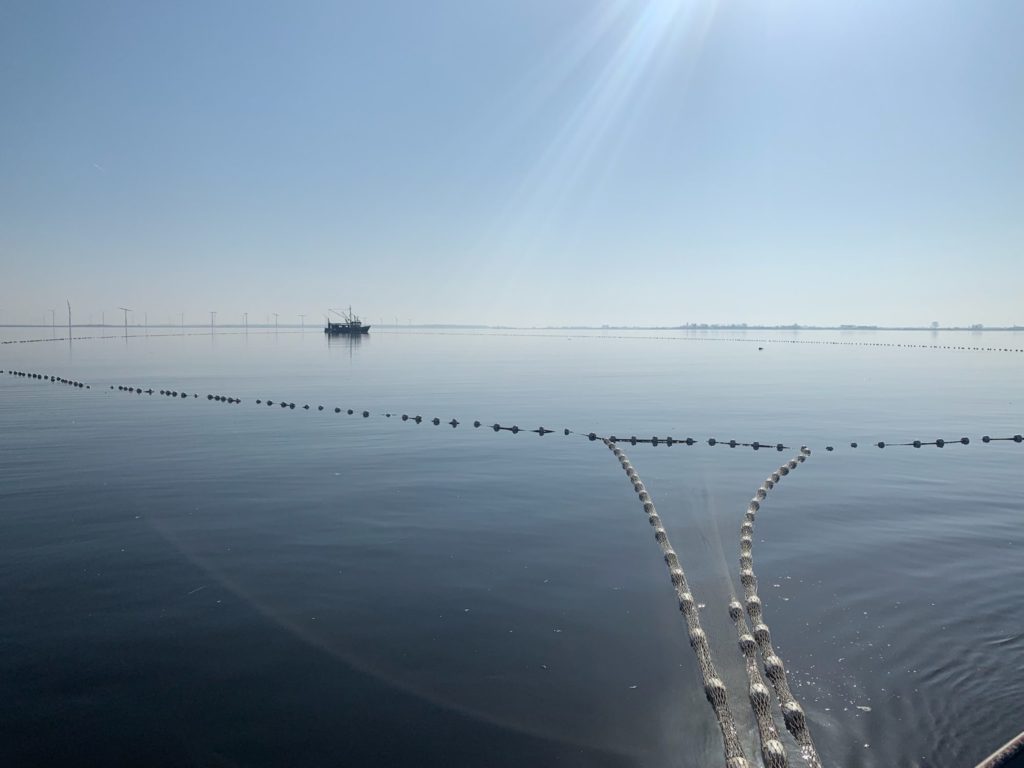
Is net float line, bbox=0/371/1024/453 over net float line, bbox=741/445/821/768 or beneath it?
over

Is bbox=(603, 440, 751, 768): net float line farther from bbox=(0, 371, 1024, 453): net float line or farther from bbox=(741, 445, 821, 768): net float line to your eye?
bbox=(0, 371, 1024, 453): net float line

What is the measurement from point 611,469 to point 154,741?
44.1 feet

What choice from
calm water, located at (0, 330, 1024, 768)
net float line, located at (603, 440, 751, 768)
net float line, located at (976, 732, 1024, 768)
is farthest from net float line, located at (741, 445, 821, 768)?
net float line, located at (976, 732, 1024, 768)

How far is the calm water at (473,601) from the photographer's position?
6.28 metres

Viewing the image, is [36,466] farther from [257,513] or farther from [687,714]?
[687,714]

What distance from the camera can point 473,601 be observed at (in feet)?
29.9

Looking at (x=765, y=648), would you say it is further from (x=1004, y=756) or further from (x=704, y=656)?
(x=1004, y=756)

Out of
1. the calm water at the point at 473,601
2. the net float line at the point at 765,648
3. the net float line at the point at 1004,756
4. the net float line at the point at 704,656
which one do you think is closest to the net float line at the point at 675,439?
the calm water at the point at 473,601

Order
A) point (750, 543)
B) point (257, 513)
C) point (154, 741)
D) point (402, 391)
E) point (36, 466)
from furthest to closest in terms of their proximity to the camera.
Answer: point (402, 391) < point (36, 466) < point (257, 513) < point (750, 543) < point (154, 741)

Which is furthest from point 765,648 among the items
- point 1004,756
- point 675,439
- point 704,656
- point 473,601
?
point 675,439

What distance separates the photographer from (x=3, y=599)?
8.84 metres

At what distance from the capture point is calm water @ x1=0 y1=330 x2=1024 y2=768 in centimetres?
628

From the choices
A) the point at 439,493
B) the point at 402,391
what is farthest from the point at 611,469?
the point at 402,391

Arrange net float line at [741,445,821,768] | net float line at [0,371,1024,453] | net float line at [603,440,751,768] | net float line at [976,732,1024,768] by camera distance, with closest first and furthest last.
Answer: net float line at [976,732,1024,768] < net float line at [603,440,751,768] < net float line at [741,445,821,768] < net float line at [0,371,1024,453]
